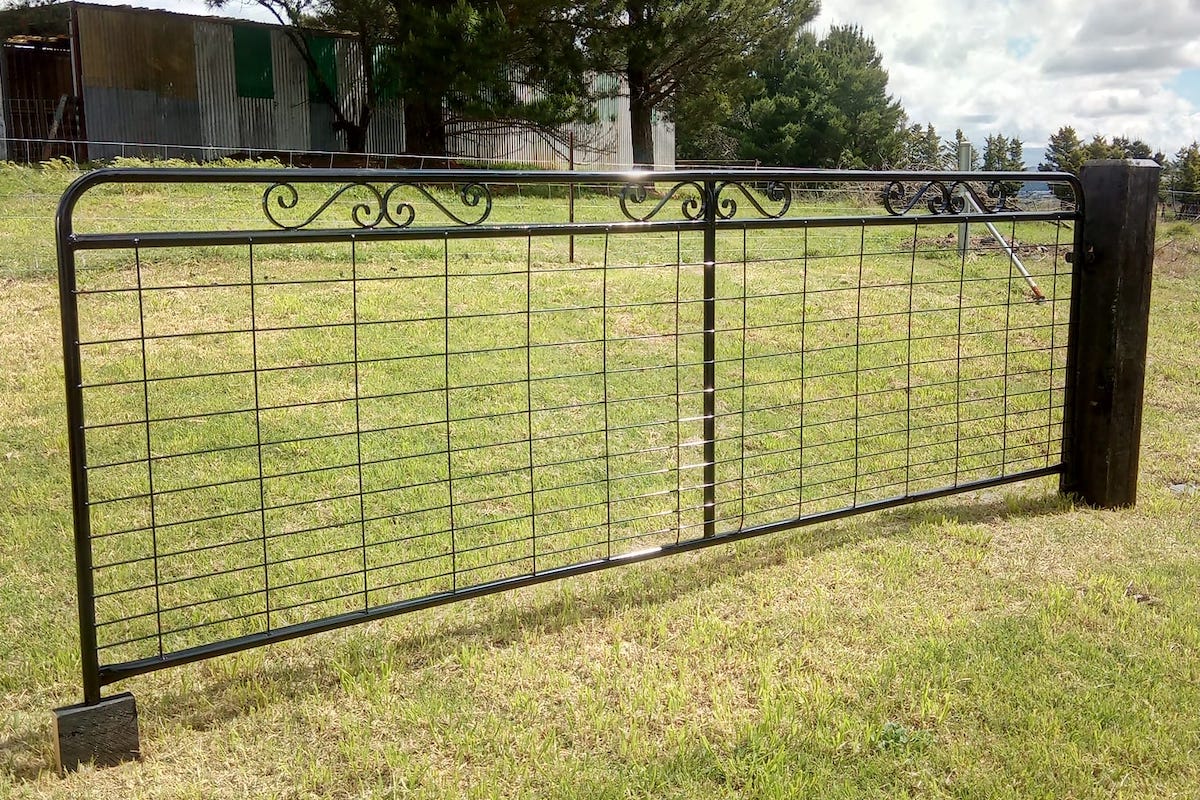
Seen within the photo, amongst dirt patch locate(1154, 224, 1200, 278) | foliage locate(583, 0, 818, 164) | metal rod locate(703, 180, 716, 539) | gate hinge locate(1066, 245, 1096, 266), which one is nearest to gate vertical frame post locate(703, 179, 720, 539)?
metal rod locate(703, 180, 716, 539)

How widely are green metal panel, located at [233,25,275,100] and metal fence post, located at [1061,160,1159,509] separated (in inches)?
743

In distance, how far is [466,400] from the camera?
6062 mm

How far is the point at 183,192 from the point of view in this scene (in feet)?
40.9

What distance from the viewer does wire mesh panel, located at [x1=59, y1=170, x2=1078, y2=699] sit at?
3.11 metres

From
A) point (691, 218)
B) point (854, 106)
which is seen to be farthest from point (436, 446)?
point (854, 106)

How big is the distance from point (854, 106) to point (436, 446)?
124 ft

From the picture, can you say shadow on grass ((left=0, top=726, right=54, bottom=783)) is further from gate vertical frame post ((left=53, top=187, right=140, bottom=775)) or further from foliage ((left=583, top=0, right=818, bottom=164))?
foliage ((left=583, top=0, right=818, bottom=164))

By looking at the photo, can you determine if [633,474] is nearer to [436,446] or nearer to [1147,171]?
[436,446]

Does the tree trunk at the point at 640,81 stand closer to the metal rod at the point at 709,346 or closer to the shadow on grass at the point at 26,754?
the metal rod at the point at 709,346

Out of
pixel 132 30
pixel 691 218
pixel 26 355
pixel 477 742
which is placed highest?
pixel 132 30

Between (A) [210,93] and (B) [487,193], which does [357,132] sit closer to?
(A) [210,93]

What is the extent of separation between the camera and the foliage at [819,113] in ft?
124

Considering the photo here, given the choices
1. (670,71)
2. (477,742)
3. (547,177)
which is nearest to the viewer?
(477,742)

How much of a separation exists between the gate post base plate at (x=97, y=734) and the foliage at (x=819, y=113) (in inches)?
1445
